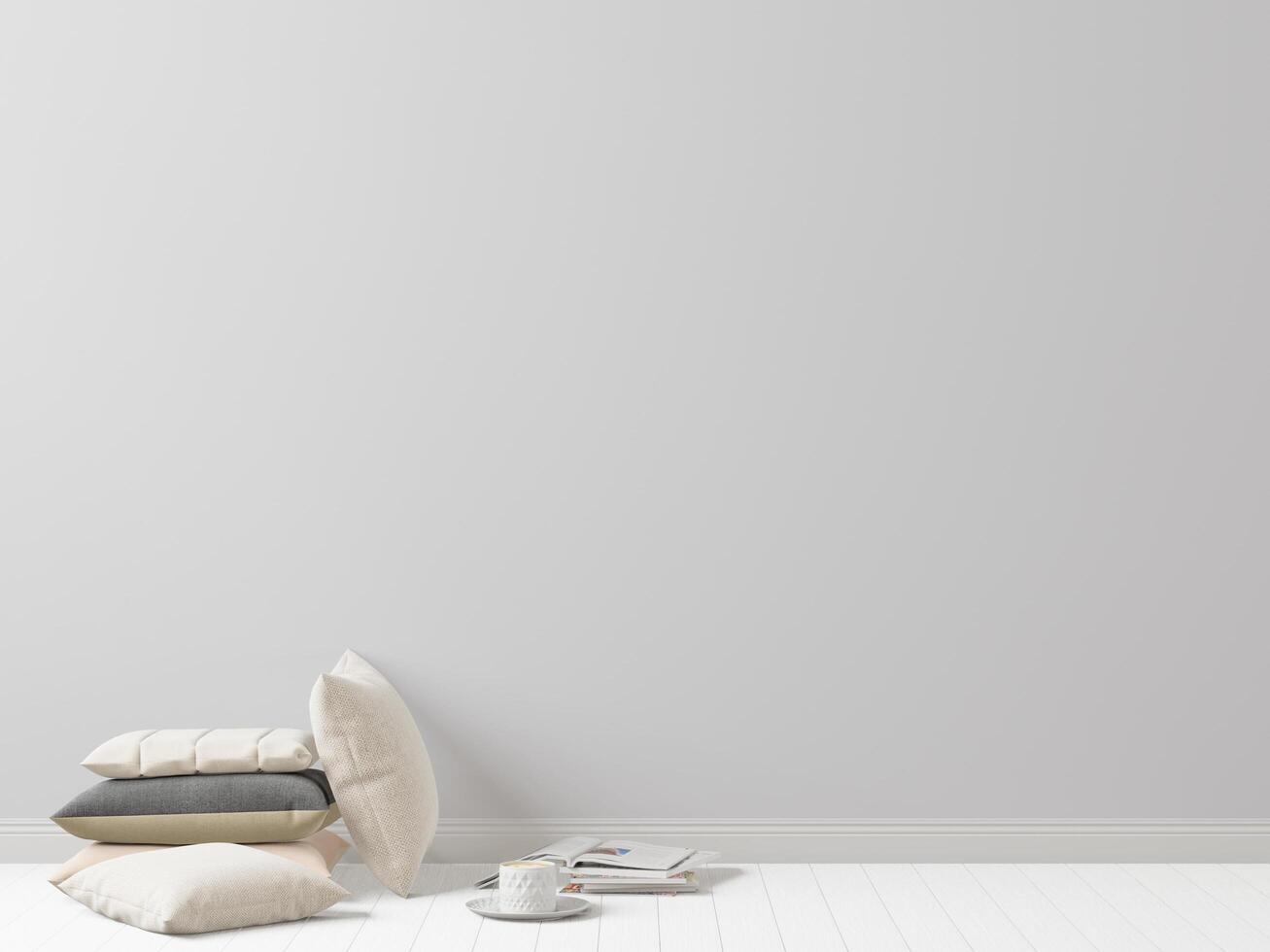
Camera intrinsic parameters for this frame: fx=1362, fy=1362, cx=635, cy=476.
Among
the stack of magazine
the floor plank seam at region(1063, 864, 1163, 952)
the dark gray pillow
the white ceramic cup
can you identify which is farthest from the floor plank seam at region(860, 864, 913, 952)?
the dark gray pillow

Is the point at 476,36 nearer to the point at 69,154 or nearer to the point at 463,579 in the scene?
the point at 69,154

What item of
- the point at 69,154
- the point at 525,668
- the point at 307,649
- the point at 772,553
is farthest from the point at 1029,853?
the point at 69,154

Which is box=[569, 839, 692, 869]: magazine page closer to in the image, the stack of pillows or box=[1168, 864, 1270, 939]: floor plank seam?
the stack of pillows

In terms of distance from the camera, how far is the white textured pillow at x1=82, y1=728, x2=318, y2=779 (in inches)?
119

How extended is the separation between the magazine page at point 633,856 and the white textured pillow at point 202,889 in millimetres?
572

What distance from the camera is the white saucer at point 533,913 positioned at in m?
2.81

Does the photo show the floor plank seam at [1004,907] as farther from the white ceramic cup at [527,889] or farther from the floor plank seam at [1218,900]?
the white ceramic cup at [527,889]

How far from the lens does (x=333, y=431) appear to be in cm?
349

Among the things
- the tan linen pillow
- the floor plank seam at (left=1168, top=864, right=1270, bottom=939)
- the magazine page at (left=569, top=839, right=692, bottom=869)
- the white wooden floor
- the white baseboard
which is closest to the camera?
the white wooden floor

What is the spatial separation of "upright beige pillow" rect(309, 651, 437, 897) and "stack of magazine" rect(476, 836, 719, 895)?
9.0 inches

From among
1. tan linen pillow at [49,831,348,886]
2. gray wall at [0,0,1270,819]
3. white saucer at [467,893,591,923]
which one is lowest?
white saucer at [467,893,591,923]

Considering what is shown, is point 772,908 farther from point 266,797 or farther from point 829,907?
point 266,797

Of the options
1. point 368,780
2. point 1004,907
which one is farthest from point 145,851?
point 1004,907

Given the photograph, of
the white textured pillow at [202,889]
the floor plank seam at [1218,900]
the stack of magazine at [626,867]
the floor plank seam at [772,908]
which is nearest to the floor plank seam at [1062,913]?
the floor plank seam at [1218,900]
